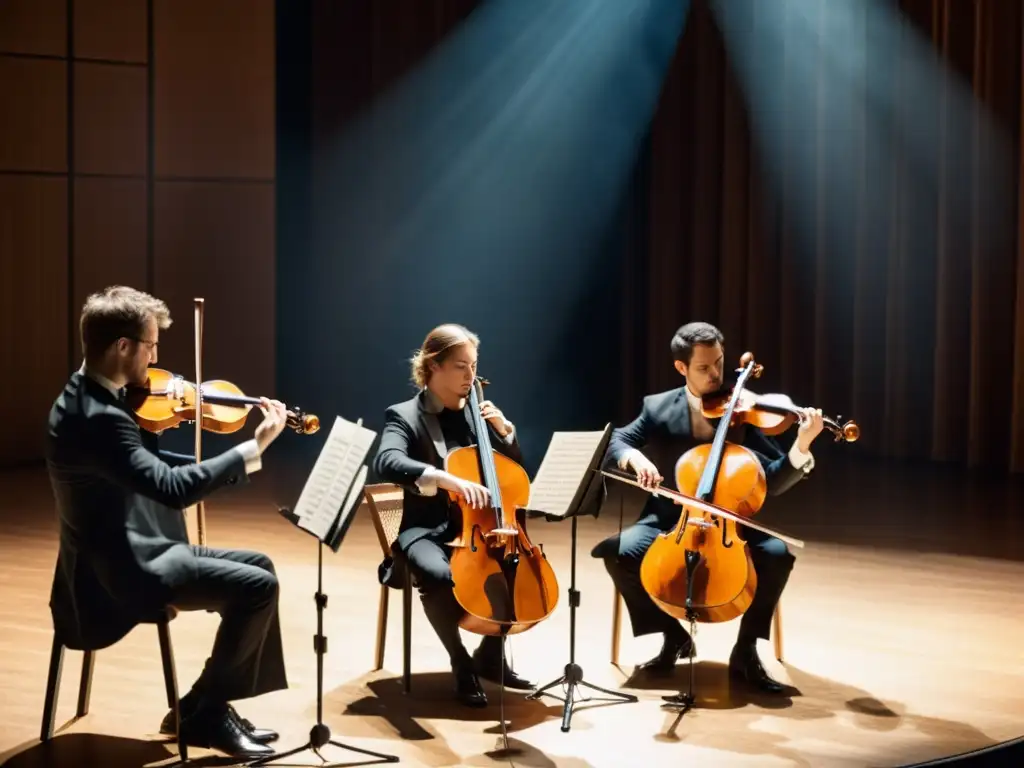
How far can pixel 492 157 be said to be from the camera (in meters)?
8.66

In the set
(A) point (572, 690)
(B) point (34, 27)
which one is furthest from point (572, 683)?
(B) point (34, 27)

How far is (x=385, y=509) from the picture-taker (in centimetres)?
391

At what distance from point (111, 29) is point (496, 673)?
5.45 m

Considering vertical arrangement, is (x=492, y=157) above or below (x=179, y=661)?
above

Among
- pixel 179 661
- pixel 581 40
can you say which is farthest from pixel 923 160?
pixel 179 661

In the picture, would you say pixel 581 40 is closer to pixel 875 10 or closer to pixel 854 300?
pixel 875 10

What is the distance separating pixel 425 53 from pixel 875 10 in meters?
2.84

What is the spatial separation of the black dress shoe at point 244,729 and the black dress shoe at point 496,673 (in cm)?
67

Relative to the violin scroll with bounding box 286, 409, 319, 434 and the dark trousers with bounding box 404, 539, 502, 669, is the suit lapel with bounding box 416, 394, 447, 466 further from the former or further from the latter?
the violin scroll with bounding box 286, 409, 319, 434

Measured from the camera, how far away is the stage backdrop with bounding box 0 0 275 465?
7617mm

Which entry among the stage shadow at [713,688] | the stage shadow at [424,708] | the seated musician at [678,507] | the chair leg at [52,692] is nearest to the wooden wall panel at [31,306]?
the stage shadow at [424,708]

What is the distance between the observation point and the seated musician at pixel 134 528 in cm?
294

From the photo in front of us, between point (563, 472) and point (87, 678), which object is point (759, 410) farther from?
point (87, 678)

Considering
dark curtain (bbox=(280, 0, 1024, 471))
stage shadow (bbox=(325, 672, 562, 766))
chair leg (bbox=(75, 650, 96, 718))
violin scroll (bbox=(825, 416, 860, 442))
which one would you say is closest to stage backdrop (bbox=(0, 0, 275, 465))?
dark curtain (bbox=(280, 0, 1024, 471))
